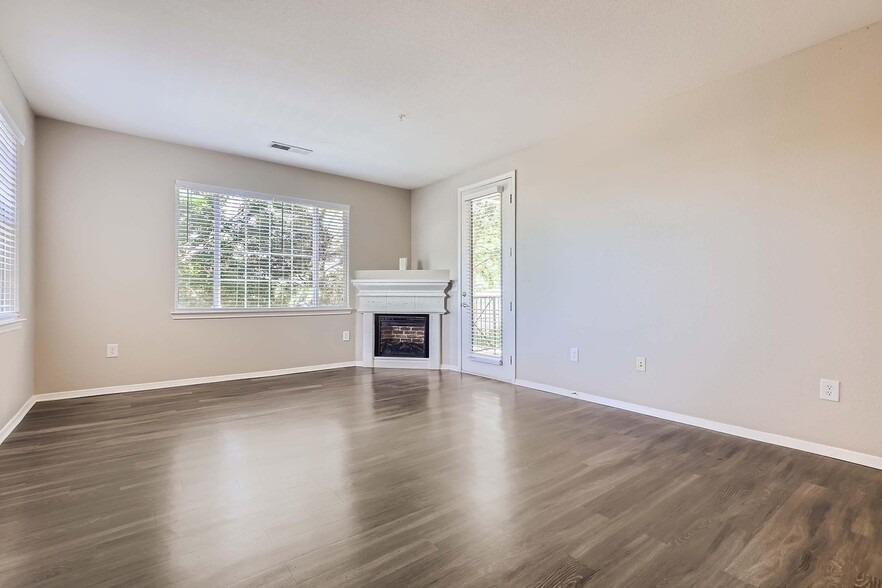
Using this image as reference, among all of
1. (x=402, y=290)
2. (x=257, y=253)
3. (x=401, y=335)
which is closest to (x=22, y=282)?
(x=257, y=253)

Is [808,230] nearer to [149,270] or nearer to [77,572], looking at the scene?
[77,572]

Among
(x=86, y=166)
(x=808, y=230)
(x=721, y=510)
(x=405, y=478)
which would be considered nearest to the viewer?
(x=721, y=510)

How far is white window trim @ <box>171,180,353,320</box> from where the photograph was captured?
4461 millimetres

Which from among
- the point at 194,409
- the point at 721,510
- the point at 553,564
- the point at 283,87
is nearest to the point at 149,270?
the point at 194,409

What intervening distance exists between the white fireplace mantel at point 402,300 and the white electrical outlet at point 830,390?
3.70 meters

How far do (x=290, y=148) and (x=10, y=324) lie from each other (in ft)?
9.01

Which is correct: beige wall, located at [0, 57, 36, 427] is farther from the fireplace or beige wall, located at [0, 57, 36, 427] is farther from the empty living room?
the fireplace

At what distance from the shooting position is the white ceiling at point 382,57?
2.33 metres

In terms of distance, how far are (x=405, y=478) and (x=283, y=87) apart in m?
2.86

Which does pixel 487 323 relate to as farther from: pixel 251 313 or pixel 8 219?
pixel 8 219

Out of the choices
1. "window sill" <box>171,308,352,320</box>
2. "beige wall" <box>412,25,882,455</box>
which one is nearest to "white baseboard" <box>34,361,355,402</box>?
"window sill" <box>171,308,352,320</box>

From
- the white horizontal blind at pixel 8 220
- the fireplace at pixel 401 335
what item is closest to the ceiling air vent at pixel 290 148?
the white horizontal blind at pixel 8 220

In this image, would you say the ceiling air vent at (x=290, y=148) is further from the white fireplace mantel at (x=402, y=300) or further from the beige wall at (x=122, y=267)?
the white fireplace mantel at (x=402, y=300)

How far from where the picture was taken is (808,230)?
105 inches
